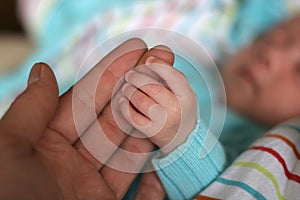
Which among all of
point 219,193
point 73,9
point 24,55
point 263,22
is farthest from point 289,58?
point 24,55

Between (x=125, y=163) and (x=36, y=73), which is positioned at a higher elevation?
(x=36, y=73)

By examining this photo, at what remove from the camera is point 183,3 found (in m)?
1.00

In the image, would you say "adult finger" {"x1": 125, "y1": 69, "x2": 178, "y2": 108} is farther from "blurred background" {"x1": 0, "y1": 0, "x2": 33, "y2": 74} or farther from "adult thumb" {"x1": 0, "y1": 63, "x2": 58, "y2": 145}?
"blurred background" {"x1": 0, "y1": 0, "x2": 33, "y2": 74}

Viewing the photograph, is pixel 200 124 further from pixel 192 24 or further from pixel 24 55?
pixel 24 55

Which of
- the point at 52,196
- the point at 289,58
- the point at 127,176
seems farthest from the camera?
the point at 289,58

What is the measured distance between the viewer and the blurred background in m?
1.11

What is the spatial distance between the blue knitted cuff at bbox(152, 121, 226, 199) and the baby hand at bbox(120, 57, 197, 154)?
0.03m

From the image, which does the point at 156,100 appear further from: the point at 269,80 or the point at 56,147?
the point at 269,80

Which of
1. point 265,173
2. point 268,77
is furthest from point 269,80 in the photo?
point 265,173

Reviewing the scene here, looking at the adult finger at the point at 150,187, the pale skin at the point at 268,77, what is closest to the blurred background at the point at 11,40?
the pale skin at the point at 268,77

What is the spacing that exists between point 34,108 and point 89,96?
0.07 metres

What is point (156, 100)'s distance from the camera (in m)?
0.47

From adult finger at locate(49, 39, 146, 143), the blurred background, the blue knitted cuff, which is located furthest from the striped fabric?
the blurred background

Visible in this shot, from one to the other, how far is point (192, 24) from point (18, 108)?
0.60m
